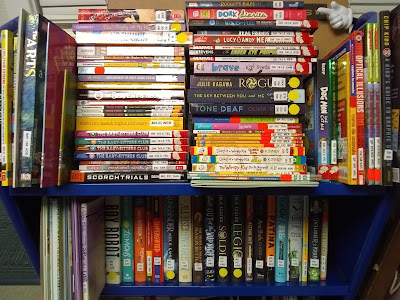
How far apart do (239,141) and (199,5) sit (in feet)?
1.16

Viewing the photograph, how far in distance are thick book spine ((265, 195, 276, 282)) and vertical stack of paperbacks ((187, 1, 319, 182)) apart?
18 cm

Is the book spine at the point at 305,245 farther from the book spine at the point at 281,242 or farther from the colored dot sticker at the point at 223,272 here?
the colored dot sticker at the point at 223,272

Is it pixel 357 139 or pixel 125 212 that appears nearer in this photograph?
pixel 357 139

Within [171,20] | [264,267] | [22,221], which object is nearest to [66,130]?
[22,221]

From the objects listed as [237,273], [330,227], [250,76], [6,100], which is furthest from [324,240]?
[6,100]

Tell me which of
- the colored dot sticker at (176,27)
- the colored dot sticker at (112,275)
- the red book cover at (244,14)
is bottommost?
the colored dot sticker at (112,275)

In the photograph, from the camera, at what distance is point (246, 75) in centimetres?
77

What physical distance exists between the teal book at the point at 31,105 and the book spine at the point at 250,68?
0.35m

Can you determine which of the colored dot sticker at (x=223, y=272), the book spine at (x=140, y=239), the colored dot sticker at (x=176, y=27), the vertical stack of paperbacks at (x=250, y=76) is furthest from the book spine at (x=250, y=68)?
the colored dot sticker at (x=223, y=272)

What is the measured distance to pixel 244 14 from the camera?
769mm

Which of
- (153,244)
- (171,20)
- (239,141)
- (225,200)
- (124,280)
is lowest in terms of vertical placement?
(124,280)

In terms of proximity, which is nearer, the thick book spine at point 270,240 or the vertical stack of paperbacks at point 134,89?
the vertical stack of paperbacks at point 134,89

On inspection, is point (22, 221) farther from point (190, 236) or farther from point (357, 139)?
point (357, 139)

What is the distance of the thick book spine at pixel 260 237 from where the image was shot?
85cm
